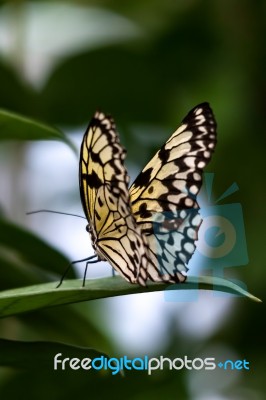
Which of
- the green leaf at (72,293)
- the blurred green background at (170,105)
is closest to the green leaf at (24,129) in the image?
the green leaf at (72,293)

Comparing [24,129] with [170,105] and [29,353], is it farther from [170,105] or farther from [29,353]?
[170,105]

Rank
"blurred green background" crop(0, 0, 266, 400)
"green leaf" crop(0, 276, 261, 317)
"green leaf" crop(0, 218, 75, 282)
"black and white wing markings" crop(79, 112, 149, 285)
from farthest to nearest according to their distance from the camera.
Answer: "blurred green background" crop(0, 0, 266, 400)
"green leaf" crop(0, 218, 75, 282)
"black and white wing markings" crop(79, 112, 149, 285)
"green leaf" crop(0, 276, 261, 317)

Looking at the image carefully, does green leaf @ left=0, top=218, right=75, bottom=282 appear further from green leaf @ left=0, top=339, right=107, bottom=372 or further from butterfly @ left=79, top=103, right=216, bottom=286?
green leaf @ left=0, top=339, right=107, bottom=372

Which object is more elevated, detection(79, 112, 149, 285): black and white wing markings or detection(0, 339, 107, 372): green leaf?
detection(79, 112, 149, 285): black and white wing markings

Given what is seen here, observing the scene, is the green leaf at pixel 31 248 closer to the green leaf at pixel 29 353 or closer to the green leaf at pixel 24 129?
the green leaf at pixel 24 129

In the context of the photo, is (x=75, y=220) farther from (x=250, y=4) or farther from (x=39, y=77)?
(x=250, y=4)

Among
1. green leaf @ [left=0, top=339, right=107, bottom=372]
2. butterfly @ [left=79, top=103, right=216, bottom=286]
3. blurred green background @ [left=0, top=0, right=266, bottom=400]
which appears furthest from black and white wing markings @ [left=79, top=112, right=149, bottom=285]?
blurred green background @ [left=0, top=0, right=266, bottom=400]
